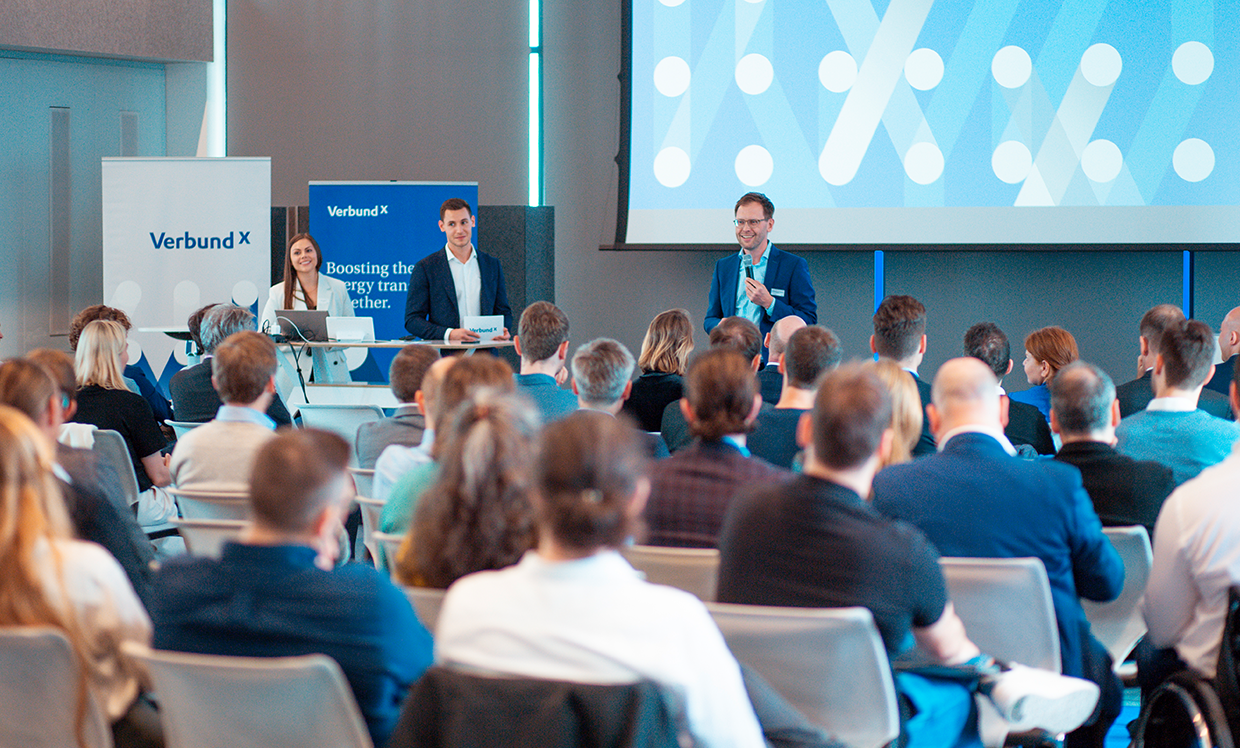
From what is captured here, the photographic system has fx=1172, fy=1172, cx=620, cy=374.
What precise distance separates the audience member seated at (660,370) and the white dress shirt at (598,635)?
272 cm

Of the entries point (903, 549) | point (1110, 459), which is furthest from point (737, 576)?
point (1110, 459)

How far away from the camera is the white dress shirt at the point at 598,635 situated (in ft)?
4.87

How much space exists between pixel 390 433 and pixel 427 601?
1782mm

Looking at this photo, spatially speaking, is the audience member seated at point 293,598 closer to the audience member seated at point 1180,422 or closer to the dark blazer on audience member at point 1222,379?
the audience member seated at point 1180,422

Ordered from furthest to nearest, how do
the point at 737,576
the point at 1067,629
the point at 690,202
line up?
1. the point at 690,202
2. the point at 1067,629
3. the point at 737,576

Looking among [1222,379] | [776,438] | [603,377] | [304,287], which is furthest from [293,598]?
[304,287]

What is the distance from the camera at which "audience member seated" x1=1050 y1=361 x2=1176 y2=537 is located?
2736mm

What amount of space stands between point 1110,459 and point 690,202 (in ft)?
15.6

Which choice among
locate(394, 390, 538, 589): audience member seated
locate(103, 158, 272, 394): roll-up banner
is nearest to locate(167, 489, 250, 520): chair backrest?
locate(394, 390, 538, 589): audience member seated

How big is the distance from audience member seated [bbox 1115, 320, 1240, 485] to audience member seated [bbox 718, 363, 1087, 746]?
1.32 meters

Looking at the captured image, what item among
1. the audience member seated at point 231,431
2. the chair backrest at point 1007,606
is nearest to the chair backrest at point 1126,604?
the chair backrest at point 1007,606

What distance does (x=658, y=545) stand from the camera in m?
2.51

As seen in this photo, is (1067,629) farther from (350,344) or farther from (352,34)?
(352,34)

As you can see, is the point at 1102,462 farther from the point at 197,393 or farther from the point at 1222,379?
the point at 197,393
